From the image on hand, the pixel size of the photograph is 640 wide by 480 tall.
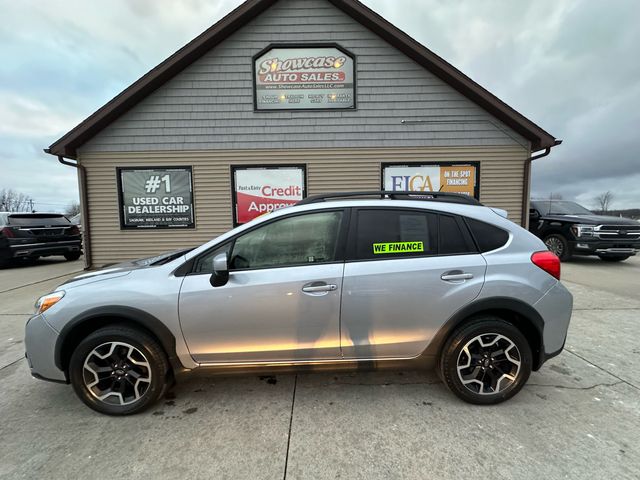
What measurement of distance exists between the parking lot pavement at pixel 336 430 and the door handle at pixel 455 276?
1.00 metres

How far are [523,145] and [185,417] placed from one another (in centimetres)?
909

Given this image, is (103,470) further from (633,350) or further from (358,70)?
(358,70)

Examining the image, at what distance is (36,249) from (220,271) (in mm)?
9803

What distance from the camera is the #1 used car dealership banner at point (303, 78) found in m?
7.73

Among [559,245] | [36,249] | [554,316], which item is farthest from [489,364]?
[36,249]

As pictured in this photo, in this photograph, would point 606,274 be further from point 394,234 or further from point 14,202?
point 14,202

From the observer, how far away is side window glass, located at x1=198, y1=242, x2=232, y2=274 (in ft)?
7.92

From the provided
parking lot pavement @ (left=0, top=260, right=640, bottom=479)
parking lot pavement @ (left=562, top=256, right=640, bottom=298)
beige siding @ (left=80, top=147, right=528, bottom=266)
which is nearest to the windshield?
parking lot pavement @ (left=562, top=256, right=640, bottom=298)

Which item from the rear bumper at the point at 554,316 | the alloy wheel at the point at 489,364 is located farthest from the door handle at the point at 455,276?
the rear bumper at the point at 554,316

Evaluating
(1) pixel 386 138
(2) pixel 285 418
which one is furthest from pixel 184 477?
(1) pixel 386 138

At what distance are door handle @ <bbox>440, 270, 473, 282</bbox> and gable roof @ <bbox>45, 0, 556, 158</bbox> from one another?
22.3 feet

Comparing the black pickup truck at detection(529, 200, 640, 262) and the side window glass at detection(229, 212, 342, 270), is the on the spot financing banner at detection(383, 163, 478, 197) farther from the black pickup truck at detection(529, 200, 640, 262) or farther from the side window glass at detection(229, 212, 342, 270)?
the side window glass at detection(229, 212, 342, 270)

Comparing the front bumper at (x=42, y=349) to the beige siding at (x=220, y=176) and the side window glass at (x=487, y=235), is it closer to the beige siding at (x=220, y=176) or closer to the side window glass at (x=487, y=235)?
the side window glass at (x=487, y=235)

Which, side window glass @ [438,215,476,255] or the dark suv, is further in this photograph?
the dark suv
